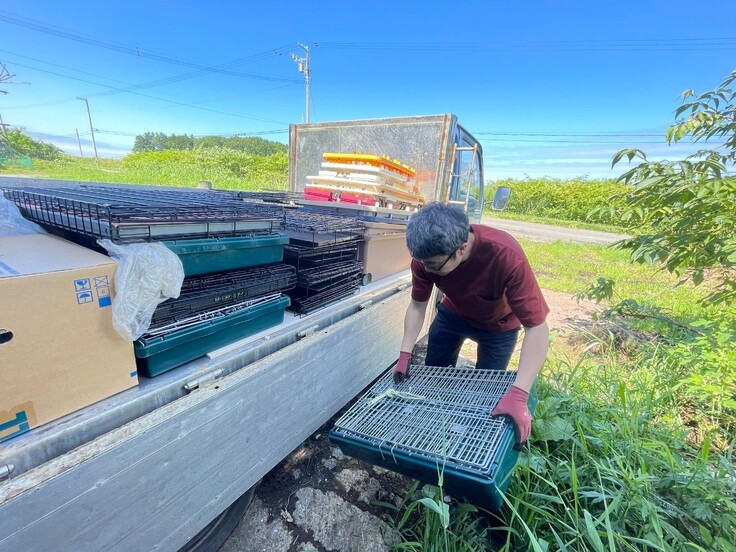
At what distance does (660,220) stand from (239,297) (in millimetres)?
2887

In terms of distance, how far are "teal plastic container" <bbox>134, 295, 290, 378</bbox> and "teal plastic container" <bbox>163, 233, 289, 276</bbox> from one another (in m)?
0.20

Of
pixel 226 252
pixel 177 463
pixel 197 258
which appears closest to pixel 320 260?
pixel 226 252

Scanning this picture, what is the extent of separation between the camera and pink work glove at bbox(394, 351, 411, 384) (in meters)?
1.79

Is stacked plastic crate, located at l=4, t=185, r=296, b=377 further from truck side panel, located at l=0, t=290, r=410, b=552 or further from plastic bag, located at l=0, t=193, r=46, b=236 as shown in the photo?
truck side panel, located at l=0, t=290, r=410, b=552

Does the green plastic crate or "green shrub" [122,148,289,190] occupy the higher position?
"green shrub" [122,148,289,190]

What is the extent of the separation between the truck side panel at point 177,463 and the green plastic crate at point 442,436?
0.31m

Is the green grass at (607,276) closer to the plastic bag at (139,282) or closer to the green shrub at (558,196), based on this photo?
the plastic bag at (139,282)

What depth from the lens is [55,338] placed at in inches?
35.1

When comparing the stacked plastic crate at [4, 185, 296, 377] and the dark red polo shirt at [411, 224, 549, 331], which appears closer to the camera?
the stacked plastic crate at [4, 185, 296, 377]

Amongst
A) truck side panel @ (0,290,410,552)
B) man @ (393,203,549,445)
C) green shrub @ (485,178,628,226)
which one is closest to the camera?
truck side panel @ (0,290,410,552)

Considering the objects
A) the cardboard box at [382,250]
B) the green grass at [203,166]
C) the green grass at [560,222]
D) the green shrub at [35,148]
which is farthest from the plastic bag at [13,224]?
the green shrub at [35,148]

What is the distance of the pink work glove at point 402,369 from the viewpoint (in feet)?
5.88

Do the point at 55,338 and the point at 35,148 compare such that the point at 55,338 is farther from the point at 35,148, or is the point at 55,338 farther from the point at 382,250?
the point at 35,148

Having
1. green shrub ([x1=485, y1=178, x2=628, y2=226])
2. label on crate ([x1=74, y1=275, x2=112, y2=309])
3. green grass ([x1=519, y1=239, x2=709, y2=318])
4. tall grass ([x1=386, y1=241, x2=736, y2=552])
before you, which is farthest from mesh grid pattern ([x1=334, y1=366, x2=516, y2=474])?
green shrub ([x1=485, y1=178, x2=628, y2=226])
